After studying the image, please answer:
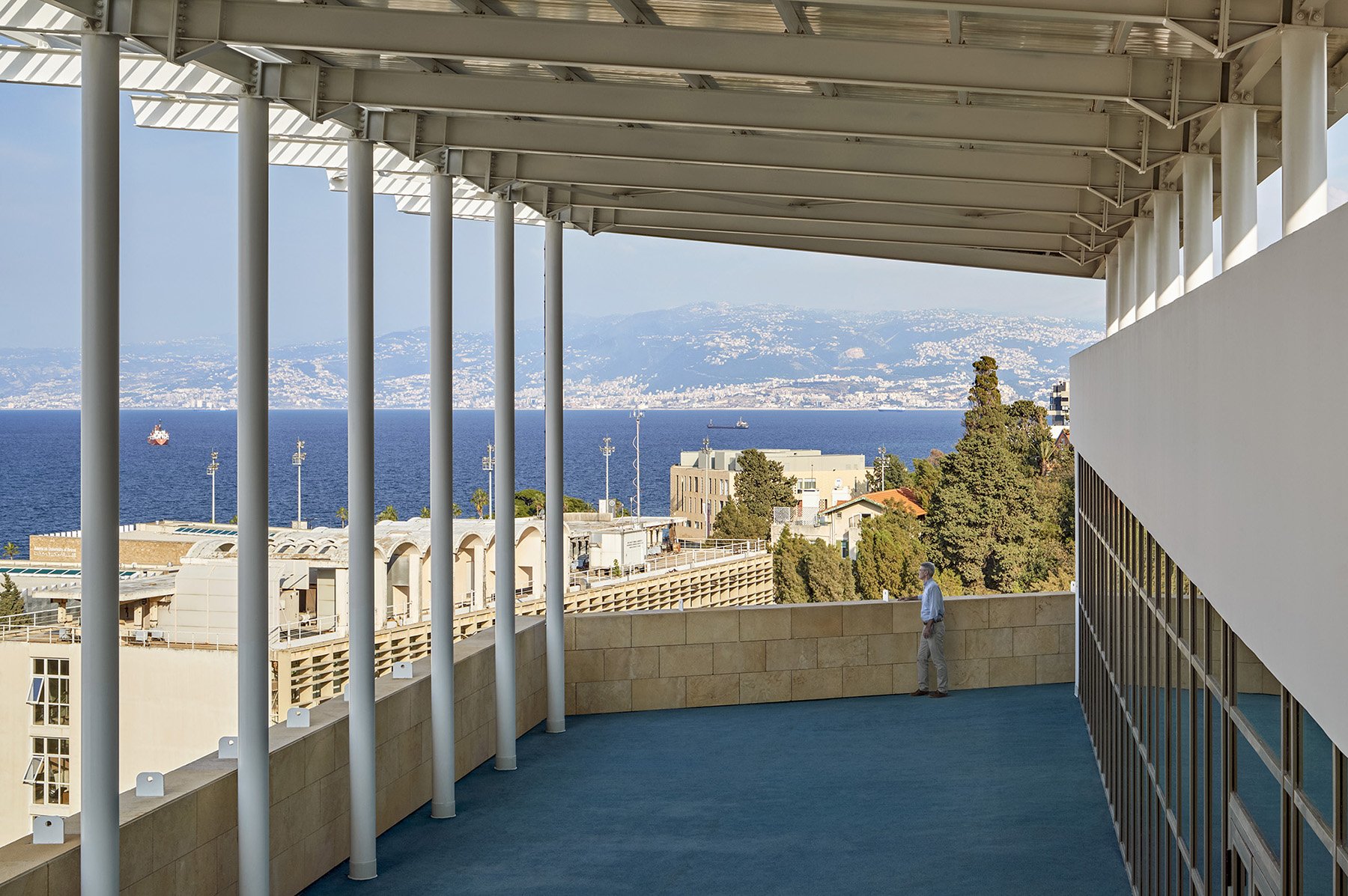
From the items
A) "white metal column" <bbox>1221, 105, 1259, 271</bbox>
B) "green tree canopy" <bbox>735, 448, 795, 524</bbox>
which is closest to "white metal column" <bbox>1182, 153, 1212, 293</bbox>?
"white metal column" <bbox>1221, 105, 1259, 271</bbox>

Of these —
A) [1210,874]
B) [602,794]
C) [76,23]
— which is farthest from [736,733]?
[76,23]

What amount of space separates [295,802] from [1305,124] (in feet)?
24.6

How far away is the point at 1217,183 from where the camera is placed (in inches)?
468

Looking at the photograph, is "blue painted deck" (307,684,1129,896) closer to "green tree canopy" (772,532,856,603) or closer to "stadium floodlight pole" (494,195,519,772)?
"stadium floodlight pole" (494,195,519,772)

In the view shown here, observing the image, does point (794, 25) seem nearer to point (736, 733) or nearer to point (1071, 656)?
point (736, 733)

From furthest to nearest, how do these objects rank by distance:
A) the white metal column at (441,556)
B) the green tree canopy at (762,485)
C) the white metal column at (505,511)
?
the green tree canopy at (762,485), the white metal column at (505,511), the white metal column at (441,556)

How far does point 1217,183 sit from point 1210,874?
24.9 feet

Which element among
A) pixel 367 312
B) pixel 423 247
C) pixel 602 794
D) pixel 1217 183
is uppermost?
pixel 423 247

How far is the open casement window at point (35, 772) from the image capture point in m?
25.4

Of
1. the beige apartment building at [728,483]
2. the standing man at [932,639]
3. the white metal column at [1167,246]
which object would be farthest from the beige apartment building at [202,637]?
the beige apartment building at [728,483]

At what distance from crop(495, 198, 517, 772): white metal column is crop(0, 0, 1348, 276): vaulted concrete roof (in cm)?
98

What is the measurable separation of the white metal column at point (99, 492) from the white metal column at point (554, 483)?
7.41m

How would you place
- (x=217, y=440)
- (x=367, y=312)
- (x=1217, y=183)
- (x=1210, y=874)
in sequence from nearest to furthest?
(x=1210, y=874), (x=367, y=312), (x=1217, y=183), (x=217, y=440)

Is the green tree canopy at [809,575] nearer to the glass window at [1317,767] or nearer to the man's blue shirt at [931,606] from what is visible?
the man's blue shirt at [931,606]
